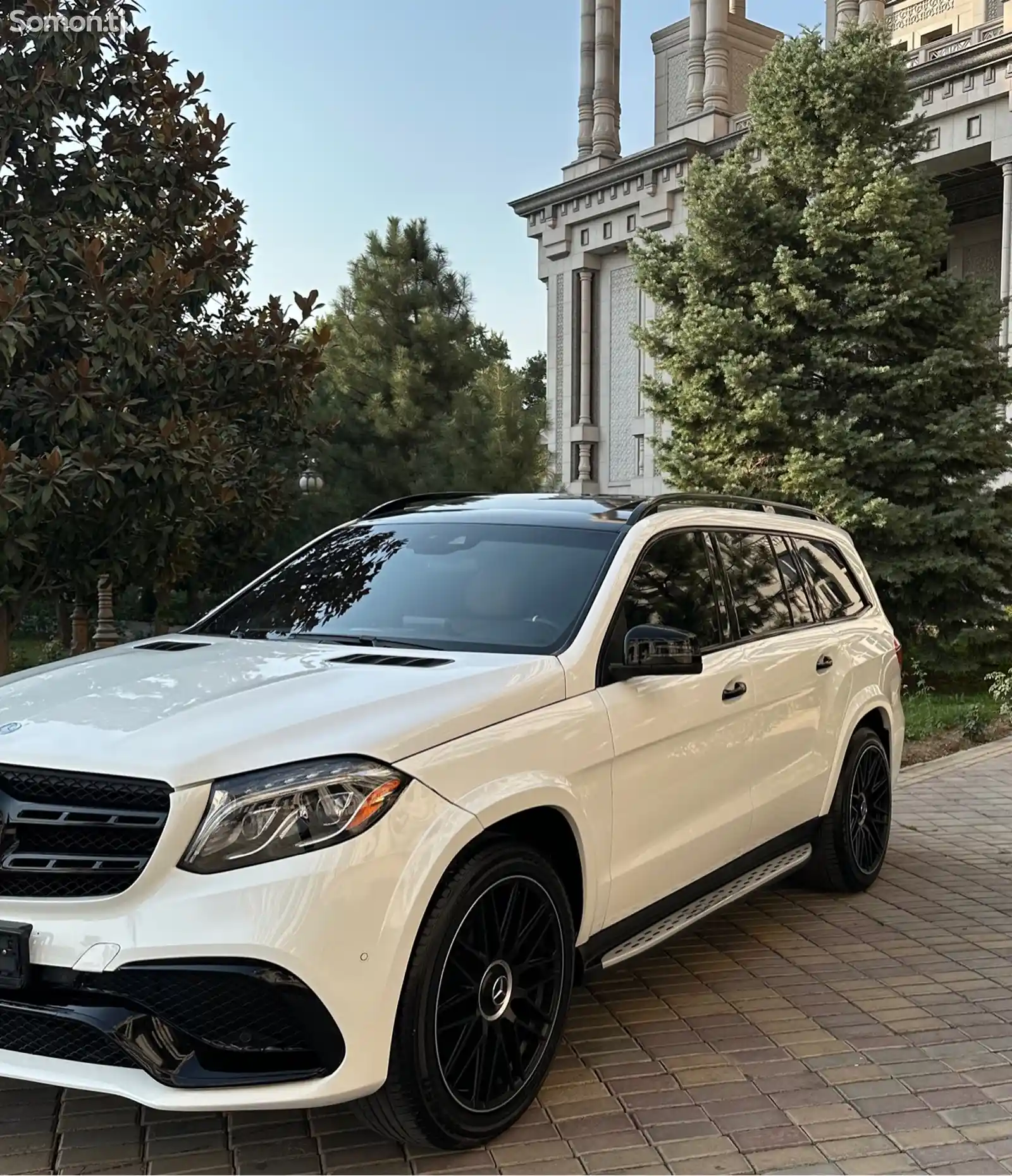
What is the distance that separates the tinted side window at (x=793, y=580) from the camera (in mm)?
5336

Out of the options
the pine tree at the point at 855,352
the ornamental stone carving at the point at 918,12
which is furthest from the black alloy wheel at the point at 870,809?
the ornamental stone carving at the point at 918,12

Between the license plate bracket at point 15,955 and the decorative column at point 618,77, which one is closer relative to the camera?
the license plate bracket at point 15,955

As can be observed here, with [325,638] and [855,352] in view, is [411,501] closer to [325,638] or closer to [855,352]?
[325,638]

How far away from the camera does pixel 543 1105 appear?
350 centimetres

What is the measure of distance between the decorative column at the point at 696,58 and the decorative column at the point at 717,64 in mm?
222

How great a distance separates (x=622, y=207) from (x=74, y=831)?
32176 mm

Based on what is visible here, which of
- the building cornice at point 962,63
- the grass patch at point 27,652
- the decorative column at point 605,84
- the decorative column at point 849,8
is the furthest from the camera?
A: the decorative column at point 605,84

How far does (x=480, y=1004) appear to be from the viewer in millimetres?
3174

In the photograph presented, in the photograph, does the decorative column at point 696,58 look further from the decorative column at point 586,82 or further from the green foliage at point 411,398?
the green foliage at point 411,398

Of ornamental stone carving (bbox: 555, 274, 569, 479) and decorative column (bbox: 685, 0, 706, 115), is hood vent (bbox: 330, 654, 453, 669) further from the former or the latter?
ornamental stone carving (bbox: 555, 274, 569, 479)

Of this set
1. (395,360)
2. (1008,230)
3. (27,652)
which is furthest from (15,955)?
(1008,230)

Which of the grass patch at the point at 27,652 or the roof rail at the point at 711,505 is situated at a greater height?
the roof rail at the point at 711,505

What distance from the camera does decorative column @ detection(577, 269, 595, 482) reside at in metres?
33.7

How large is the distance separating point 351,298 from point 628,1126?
2473 cm
